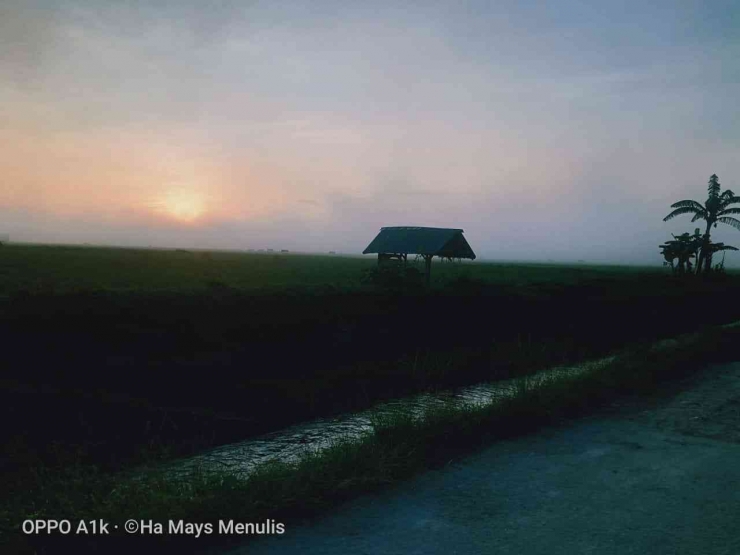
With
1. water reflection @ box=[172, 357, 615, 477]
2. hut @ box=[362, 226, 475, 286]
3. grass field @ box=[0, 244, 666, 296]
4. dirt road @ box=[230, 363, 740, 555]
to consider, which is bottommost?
water reflection @ box=[172, 357, 615, 477]

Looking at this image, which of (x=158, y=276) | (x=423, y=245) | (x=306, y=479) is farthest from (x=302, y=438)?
(x=158, y=276)

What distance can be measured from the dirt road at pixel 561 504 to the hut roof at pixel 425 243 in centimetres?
1872

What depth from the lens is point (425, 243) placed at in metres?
26.0

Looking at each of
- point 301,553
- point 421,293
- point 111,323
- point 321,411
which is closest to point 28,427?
point 111,323

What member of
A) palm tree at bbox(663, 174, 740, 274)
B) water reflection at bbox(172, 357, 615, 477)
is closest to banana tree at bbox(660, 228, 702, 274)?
palm tree at bbox(663, 174, 740, 274)

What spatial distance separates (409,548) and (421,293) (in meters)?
11.9

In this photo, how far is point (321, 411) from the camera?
10.1 meters

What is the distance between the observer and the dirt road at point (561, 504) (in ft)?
13.0

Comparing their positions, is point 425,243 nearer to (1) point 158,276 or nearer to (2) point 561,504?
(1) point 158,276

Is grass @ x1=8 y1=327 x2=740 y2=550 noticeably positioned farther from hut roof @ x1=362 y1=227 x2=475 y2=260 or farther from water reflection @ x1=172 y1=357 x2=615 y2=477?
hut roof @ x1=362 y1=227 x2=475 y2=260

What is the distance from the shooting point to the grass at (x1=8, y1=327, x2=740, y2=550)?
430 centimetres

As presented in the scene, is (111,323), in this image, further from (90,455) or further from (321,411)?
(321,411)

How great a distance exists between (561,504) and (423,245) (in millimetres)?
21570

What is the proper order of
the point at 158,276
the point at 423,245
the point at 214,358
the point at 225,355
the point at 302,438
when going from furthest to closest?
the point at 158,276
the point at 423,245
the point at 225,355
the point at 214,358
the point at 302,438
